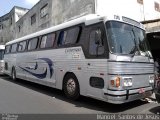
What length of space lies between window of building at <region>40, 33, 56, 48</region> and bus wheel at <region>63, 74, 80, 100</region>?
2049mm

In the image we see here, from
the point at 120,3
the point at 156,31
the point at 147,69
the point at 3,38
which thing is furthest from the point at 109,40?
the point at 3,38

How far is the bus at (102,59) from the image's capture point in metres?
7.10

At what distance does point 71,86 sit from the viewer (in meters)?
8.95

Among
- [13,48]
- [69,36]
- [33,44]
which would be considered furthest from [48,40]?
[13,48]

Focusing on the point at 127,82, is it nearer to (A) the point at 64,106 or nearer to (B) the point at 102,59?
(B) the point at 102,59

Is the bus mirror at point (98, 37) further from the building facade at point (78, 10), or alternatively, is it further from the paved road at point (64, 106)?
the building facade at point (78, 10)

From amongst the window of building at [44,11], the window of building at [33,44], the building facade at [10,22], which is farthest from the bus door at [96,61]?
the building facade at [10,22]

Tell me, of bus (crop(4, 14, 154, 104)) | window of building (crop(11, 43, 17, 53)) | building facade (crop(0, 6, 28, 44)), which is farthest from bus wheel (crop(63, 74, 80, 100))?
building facade (crop(0, 6, 28, 44))

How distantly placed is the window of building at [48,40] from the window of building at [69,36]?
675 millimetres

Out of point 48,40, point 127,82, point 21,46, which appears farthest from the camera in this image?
point 21,46

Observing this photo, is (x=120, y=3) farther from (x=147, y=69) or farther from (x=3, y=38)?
(x=3, y=38)

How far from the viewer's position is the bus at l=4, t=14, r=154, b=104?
23.3 ft

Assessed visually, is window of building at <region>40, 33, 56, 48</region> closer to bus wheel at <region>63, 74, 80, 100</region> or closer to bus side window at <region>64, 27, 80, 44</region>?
bus side window at <region>64, 27, 80, 44</region>

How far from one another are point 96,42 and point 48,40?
3.91m
